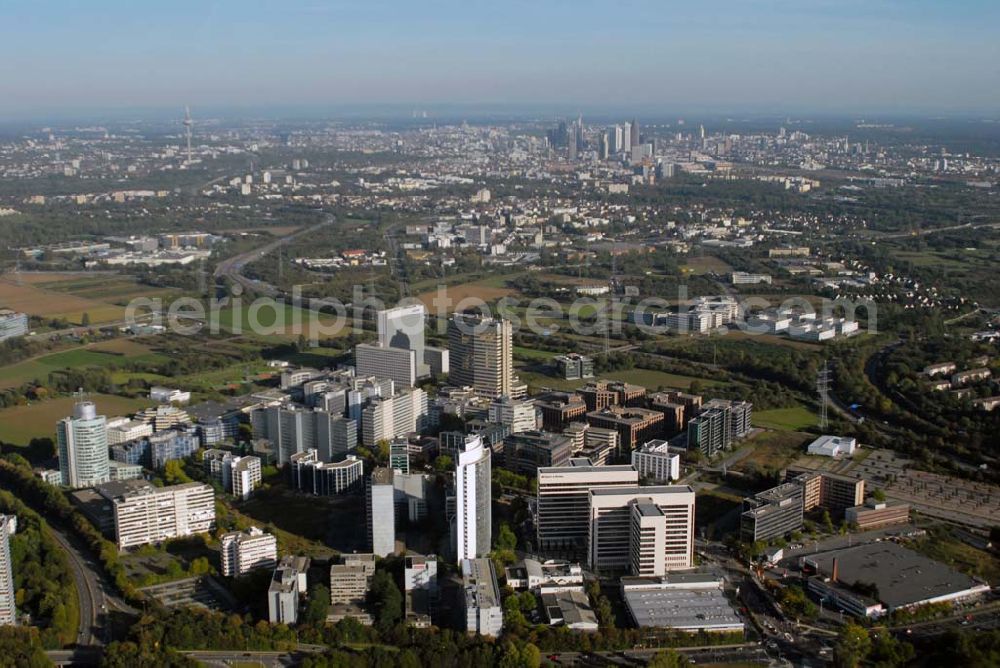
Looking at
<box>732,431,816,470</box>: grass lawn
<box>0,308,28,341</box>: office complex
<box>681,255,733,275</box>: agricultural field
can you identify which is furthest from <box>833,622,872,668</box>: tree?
<box>681,255,733,275</box>: agricultural field

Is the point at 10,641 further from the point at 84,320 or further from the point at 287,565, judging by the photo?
the point at 84,320

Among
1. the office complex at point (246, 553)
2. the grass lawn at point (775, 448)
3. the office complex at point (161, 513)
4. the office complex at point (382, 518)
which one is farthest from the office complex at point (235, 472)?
the grass lawn at point (775, 448)

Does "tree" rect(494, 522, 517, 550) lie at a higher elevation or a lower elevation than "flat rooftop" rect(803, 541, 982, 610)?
higher

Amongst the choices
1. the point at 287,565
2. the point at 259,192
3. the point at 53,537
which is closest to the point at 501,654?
the point at 287,565

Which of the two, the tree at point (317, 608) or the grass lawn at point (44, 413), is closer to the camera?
the tree at point (317, 608)

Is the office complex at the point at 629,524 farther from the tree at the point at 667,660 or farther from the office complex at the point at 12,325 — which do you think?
the office complex at the point at 12,325

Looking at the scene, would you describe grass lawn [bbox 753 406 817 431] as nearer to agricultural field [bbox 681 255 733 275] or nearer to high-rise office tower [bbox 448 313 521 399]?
high-rise office tower [bbox 448 313 521 399]

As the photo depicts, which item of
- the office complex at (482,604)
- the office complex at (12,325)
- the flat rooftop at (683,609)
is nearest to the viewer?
the office complex at (482,604)
